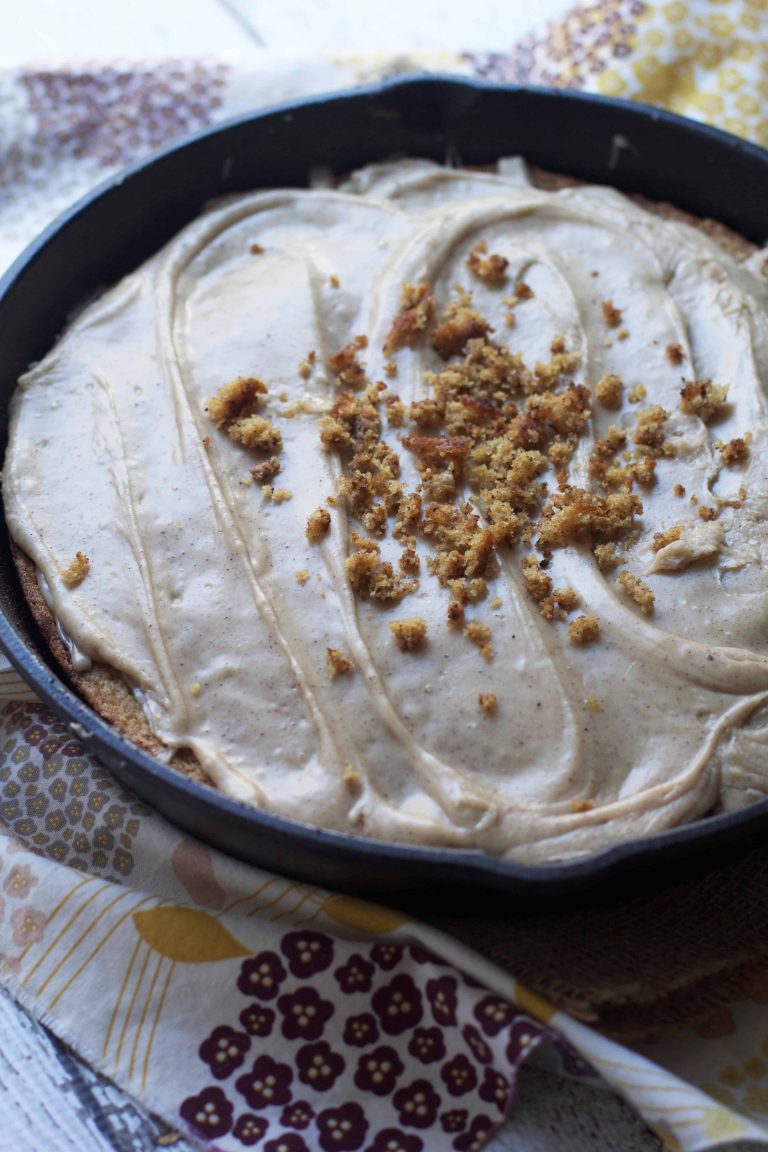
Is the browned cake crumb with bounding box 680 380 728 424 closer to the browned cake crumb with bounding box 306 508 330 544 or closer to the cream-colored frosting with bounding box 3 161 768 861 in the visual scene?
the cream-colored frosting with bounding box 3 161 768 861

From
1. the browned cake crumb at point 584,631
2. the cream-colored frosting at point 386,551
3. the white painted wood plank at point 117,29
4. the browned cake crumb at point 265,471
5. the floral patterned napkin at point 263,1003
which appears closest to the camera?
the floral patterned napkin at point 263,1003

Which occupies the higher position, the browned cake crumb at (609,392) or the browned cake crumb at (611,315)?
the browned cake crumb at (611,315)

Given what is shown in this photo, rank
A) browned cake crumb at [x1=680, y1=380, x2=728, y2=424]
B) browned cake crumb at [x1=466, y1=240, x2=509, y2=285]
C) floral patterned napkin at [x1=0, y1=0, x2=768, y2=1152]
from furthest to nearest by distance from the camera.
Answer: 1. browned cake crumb at [x1=466, y1=240, x2=509, y2=285]
2. browned cake crumb at [x1=680, y1=380, x2=728, y2=424]
3. floral patterned napkin at [x1=0, y1=0, x2=768, y2=1152]

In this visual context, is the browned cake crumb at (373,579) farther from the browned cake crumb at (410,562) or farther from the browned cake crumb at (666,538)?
the browned cake crumb at (666,538)

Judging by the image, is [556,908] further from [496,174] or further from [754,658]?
[496,174]

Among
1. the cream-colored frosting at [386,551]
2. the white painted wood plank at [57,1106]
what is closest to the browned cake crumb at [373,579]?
the cream-colored frosting at [386,551]

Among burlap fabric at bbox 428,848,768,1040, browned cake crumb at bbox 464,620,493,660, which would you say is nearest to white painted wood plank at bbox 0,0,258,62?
browned cake crumb at bbox 464,620,493,660
